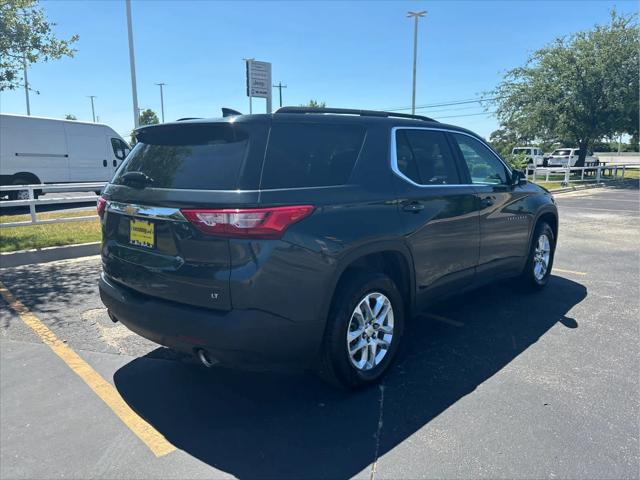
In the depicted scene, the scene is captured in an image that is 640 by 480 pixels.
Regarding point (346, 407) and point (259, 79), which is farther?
point (259, 79)

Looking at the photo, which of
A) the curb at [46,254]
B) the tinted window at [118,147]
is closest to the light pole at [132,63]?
the tinted window at [118,147]

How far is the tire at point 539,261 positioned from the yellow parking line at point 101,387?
4099 millimetres

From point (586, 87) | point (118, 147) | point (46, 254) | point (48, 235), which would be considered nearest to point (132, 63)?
point (118, 147)

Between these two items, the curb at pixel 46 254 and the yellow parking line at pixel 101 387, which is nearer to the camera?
the yellow parking line at pixel 101 387

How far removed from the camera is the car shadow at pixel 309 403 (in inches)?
104

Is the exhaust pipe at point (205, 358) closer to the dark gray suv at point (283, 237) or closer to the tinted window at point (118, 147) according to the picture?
the dark gray suv at point (283, 237)

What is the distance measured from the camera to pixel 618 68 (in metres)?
24.8

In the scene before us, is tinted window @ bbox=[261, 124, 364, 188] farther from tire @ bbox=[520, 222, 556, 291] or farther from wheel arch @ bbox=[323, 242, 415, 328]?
tire @ bbox=[520, 222, 556, 291]

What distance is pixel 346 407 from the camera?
313 cm

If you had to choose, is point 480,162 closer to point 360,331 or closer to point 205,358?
point 360,331

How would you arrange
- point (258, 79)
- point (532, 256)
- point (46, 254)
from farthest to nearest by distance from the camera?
point (258, 79) → point (46, 254) → point (532, 256)

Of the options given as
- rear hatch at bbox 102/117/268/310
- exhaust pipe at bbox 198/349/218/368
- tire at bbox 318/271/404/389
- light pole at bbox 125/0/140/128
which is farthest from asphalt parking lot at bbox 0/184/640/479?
light pole at bbox 125/0/140/128

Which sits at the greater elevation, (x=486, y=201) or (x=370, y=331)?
(x=486, y=201)

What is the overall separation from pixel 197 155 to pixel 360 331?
61.5 inches
